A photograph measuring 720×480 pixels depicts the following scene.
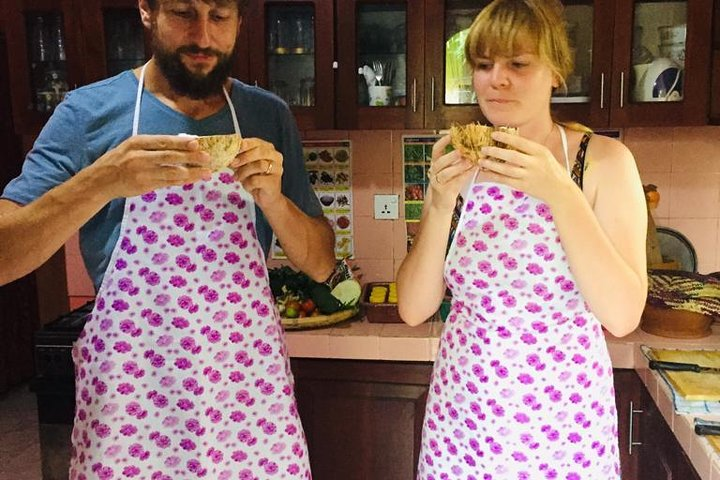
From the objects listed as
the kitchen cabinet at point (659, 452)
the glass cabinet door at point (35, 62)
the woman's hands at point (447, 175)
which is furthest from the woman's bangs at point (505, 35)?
the glass cabinet door at point (35, 62)

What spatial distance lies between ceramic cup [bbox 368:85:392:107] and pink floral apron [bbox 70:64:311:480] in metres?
1.20

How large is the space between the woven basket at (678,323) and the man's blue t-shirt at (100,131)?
4.46ft

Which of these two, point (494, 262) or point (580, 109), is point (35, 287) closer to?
point (580, 109)

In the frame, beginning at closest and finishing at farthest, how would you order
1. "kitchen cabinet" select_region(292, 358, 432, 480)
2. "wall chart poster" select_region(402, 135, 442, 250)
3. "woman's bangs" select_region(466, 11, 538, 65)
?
1. "woman's bangs" select_region(466, 11, 538, 65)
2. "kitchen cabinet" select_region(292, 358, 432, 480)
3. "wall chart poster" select_region(402, 135, 442, 250)

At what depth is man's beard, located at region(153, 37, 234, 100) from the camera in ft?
4.11

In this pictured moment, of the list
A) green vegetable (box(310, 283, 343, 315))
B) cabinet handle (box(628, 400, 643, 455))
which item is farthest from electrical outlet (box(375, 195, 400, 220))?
cabinet handle (box(628, 400, 643, 455))

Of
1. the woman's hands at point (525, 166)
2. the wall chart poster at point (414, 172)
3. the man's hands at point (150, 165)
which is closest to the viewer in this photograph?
the man's hands at point (150, 165)

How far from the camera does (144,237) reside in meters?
1.27

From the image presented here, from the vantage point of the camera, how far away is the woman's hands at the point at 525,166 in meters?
1.19

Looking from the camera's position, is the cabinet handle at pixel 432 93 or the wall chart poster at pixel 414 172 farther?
the wall chart poster at pixel 414 172

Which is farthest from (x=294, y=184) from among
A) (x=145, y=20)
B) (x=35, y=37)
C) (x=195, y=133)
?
(x=35, y=37)

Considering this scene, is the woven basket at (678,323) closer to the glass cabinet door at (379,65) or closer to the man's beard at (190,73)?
the glass cabinet door at (379,65)

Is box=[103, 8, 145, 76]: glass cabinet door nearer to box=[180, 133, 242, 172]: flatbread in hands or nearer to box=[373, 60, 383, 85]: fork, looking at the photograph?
box=[373, 60, 383, 85]: fork

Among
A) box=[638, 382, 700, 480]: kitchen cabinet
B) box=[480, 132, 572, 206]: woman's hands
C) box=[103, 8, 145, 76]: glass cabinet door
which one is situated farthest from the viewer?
box=[103, 8, 145, 76]: glass cabinet door
